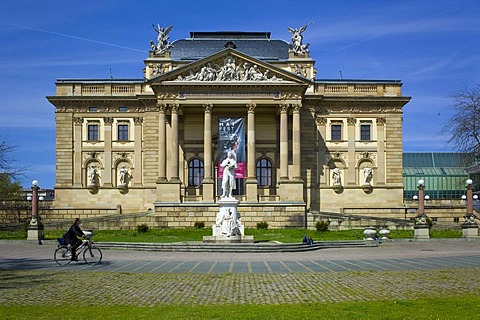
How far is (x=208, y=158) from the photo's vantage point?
7156cm

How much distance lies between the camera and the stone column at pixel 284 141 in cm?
7219

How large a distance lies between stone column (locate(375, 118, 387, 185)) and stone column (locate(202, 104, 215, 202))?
64.2 ft

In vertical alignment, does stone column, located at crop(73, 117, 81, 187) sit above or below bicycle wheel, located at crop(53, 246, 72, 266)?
above

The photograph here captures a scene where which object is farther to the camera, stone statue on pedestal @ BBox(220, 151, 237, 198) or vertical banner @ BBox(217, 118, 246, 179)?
vertical banner @ BBox(217, 118, 246, 179)

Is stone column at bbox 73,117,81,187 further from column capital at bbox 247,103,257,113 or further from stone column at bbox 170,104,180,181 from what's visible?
column capital at bbox 247,103,257,113

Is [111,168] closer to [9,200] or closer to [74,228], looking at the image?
[9,200]

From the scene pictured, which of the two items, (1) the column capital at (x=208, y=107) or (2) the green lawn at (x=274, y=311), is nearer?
(2) the green lawn at (x=274, y=311)

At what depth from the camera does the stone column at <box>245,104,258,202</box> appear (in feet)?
233

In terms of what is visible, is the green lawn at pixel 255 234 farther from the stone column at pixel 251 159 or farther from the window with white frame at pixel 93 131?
the window with white frame at pixel 93 131

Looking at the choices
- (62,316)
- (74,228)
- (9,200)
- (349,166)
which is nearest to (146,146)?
(9,200)

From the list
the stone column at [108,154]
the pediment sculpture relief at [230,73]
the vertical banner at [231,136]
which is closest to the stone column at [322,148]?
the pediment sculpture relief at [230,73]

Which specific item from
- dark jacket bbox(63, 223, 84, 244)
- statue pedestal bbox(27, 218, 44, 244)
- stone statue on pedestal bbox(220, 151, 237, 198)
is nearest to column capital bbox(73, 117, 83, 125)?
statue pedestal bbox(27, 218, 44, 244)

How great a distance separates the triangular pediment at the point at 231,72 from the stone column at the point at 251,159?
326cm

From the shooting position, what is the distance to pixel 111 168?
7762cm
